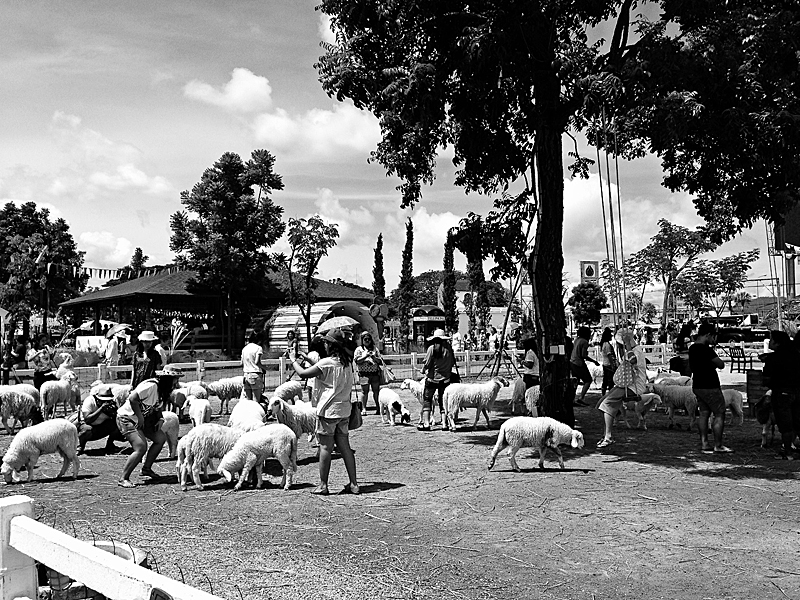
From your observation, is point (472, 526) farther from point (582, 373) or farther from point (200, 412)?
point (582, 373)

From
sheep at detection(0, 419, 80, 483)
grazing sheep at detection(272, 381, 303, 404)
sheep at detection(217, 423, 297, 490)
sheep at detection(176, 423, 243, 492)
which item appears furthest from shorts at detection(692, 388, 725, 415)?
sheep at detection(0, 419, 80, 483)

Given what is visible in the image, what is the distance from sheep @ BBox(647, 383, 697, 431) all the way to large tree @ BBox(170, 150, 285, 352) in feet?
76.5

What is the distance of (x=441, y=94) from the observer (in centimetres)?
1003

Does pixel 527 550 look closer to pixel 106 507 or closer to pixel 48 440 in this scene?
pixel 106 507

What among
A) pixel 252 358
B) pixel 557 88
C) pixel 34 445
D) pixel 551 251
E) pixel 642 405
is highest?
pixel 557 88

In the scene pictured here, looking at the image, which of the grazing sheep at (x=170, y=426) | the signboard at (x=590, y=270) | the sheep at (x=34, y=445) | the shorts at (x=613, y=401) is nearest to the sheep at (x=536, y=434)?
the shorts at (x=613, y=401)

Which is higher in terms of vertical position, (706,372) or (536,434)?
(706,372)

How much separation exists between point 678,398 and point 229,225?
2469 centimetres

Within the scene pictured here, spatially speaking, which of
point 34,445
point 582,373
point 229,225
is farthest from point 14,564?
point 229,225

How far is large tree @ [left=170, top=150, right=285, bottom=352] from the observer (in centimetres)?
3238

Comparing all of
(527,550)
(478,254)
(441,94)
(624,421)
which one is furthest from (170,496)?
(624,421)

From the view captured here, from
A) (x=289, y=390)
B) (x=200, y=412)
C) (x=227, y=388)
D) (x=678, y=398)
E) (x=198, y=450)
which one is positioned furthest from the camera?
(x=227, y=388)

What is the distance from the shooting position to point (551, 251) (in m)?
11.6

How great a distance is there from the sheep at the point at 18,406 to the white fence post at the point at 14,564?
1001 centimetres
